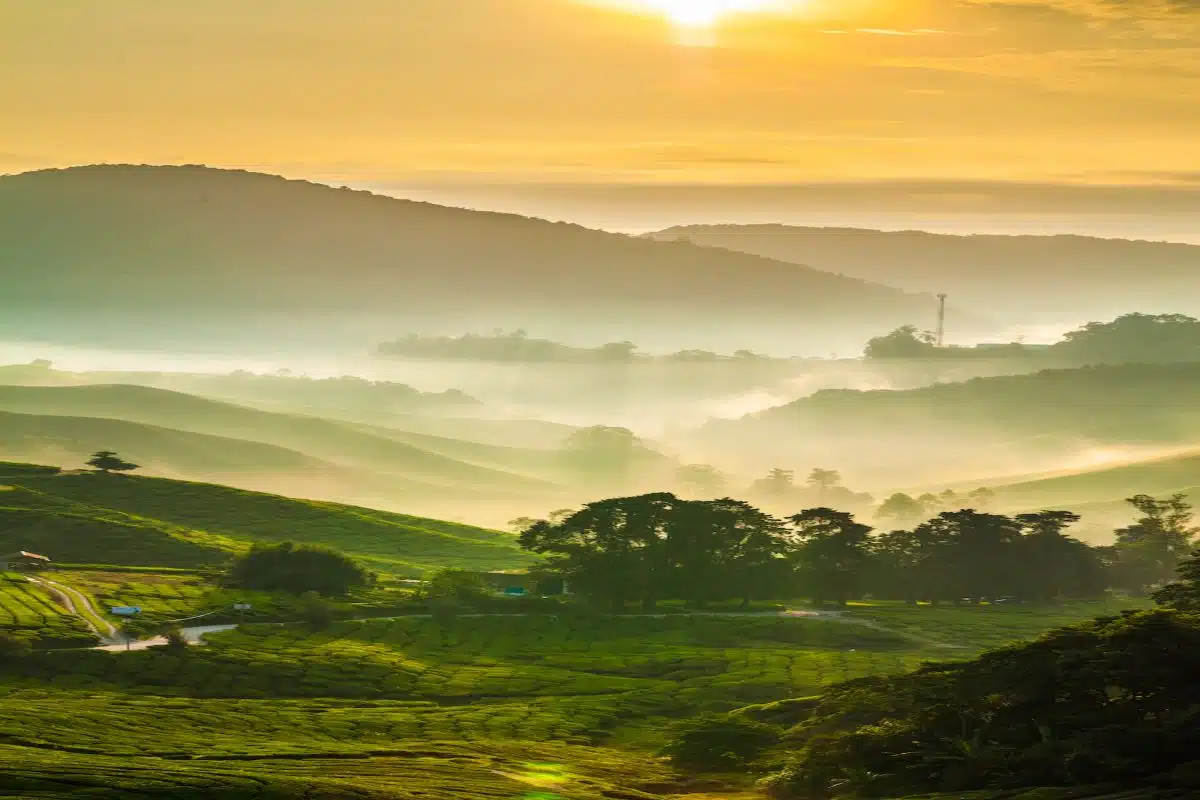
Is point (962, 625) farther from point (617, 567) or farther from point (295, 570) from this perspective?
point (295, 570)

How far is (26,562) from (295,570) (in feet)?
102

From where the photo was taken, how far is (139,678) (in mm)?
135125

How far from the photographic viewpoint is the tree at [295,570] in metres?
184

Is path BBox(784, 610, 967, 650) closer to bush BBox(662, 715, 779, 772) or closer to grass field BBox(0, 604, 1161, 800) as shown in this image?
grass field BBox(0, 604, 1161, 800)

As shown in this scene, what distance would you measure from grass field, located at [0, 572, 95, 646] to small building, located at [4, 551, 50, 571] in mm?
15547

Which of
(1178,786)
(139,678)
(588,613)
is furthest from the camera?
(588,613)

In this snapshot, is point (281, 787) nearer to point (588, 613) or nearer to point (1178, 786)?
point (1178, 786)

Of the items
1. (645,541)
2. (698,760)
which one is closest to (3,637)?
(698,760)

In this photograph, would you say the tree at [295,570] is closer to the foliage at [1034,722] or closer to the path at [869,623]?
the path at [869,623]

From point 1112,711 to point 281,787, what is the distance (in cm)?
4509

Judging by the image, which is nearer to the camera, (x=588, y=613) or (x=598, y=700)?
(x=598, y=700)

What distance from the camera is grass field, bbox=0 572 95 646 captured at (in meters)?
144

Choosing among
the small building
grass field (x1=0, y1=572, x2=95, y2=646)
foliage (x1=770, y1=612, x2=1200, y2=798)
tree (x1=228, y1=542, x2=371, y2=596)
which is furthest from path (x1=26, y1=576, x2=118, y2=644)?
foliage (x1=770, y1=612, x2=1200, y2=798)

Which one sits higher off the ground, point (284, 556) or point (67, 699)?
point (284, 556)
